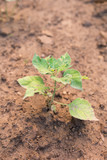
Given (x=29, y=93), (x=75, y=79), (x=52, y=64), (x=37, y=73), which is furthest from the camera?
(x=37, y=73)

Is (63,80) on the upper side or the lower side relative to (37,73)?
upper

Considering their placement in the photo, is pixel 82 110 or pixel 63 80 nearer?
pixel 63 80

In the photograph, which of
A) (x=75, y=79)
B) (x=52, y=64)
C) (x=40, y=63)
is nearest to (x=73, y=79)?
(x=75, y=79)

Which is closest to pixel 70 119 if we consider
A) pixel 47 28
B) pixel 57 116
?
pixel 57 116

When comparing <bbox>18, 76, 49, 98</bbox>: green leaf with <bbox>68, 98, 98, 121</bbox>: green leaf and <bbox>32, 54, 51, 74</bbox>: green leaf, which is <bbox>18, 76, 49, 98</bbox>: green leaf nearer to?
<bbox>32, 54, 51, 74</bbox>: green leaf

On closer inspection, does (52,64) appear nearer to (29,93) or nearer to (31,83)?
(31,83)

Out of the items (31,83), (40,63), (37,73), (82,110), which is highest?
(40,63)

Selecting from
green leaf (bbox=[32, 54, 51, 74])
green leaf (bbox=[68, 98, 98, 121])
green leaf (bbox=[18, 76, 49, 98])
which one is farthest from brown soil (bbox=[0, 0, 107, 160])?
green leaf (bbox=[32, 54, 51, 74])
